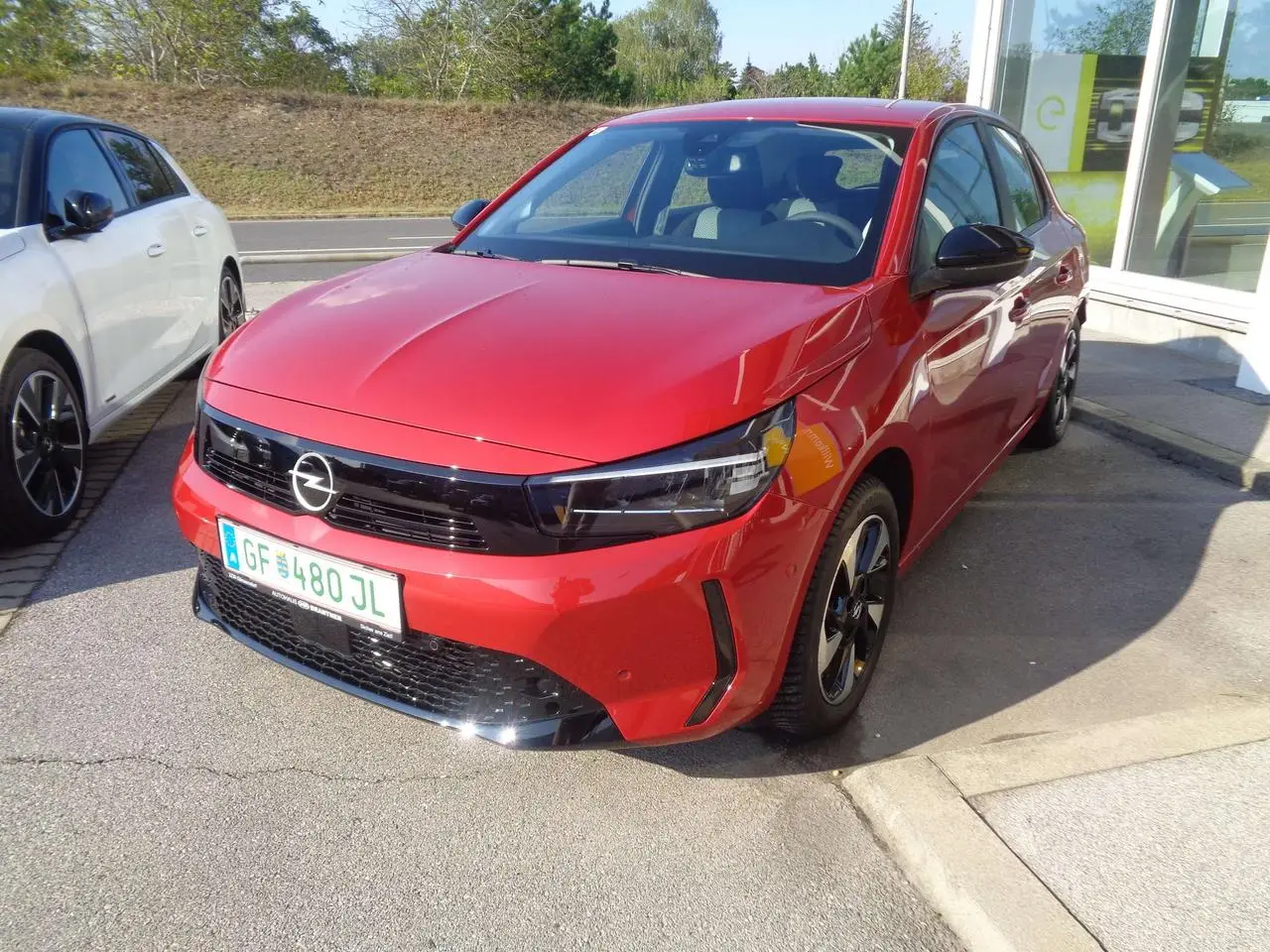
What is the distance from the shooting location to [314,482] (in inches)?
87.7

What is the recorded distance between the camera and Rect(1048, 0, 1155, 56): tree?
8.19 metres

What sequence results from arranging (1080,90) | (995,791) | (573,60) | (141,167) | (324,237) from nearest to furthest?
(995,791) → (141,167) → (1080,90) → (324,237) → (573,60)

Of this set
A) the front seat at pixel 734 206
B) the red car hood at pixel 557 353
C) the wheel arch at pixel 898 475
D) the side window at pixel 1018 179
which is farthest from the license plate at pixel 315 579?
the side window at pixel 1018 179

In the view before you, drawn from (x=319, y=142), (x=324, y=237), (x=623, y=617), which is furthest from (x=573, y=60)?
(x=623, y=617)

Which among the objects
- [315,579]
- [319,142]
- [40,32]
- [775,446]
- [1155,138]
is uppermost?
[40,32]

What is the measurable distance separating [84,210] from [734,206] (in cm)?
278

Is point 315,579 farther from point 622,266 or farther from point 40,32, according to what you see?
point 40,32

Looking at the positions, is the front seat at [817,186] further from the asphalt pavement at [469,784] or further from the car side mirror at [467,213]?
the asphalt pavement at [469,784]

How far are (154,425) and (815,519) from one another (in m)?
4.44

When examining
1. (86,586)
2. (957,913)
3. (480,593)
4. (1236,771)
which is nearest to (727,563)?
(480,593)

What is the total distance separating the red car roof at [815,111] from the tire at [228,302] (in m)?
3.30

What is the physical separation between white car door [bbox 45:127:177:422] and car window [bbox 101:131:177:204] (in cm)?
19

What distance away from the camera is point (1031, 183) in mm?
4551

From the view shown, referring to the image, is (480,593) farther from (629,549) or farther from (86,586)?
(86,586)
